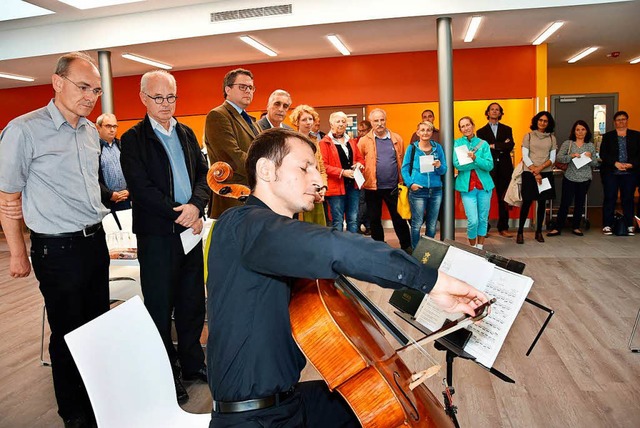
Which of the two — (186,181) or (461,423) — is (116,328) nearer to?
(186,181)

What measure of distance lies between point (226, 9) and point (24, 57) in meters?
3.25

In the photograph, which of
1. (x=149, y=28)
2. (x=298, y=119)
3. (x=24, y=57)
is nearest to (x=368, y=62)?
(x=149, y=28)

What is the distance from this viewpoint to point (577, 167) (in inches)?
298

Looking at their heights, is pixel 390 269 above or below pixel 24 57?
below

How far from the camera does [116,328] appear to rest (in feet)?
5.85

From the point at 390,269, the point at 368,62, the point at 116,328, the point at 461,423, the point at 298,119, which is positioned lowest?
the point at 461,423

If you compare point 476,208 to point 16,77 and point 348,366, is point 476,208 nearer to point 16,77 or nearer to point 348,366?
point 348,366

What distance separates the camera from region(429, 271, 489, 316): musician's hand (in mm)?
1308

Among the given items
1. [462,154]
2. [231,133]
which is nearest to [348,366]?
[231,133]

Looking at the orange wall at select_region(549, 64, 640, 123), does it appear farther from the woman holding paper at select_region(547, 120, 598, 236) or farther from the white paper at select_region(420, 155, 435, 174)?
the white paper at select_region(420, 155, 435, 174)

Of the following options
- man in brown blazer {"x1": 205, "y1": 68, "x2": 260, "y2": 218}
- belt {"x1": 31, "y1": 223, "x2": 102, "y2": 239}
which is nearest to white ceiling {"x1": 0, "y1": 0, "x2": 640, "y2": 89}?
man in brown blazer {"x1": 205, "y1": 68, "x2": 260, "y2": 218}

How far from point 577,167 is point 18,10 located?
772 centimetres

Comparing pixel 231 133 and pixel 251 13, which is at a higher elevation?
pixel 251 13

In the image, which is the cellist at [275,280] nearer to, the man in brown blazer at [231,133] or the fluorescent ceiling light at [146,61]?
Answer: the man in brown blazer at [231,133]
